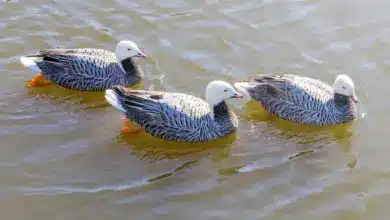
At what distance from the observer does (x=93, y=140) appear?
9727 millimetres

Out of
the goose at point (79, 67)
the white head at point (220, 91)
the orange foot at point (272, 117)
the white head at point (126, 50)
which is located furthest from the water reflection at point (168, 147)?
the white head at point (126, 50)

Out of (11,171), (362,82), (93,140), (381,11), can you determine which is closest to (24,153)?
(11,171)

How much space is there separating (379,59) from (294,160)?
339 centimetres

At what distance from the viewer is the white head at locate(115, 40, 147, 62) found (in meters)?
10.8

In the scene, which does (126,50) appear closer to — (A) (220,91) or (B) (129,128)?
(B) (129,128)

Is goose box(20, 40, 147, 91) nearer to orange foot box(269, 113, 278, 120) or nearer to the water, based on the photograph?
the water

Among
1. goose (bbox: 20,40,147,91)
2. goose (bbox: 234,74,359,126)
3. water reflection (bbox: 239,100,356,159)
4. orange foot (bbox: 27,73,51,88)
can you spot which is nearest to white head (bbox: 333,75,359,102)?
goose (bbox: 234,74,359,126)

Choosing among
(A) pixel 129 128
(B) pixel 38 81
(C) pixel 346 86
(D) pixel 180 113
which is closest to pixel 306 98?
(C) pixel 346 86

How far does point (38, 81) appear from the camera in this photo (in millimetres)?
11008

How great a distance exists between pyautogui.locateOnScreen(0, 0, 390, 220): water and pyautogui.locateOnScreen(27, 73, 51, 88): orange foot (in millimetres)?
137

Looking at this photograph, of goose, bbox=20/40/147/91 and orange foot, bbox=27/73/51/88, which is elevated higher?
goose, bbox=20/40/147/91

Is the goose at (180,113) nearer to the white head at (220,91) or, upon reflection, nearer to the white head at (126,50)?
the white head at (220,91)

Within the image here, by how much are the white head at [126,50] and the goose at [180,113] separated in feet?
3.34

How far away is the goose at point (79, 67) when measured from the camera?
10812mm
